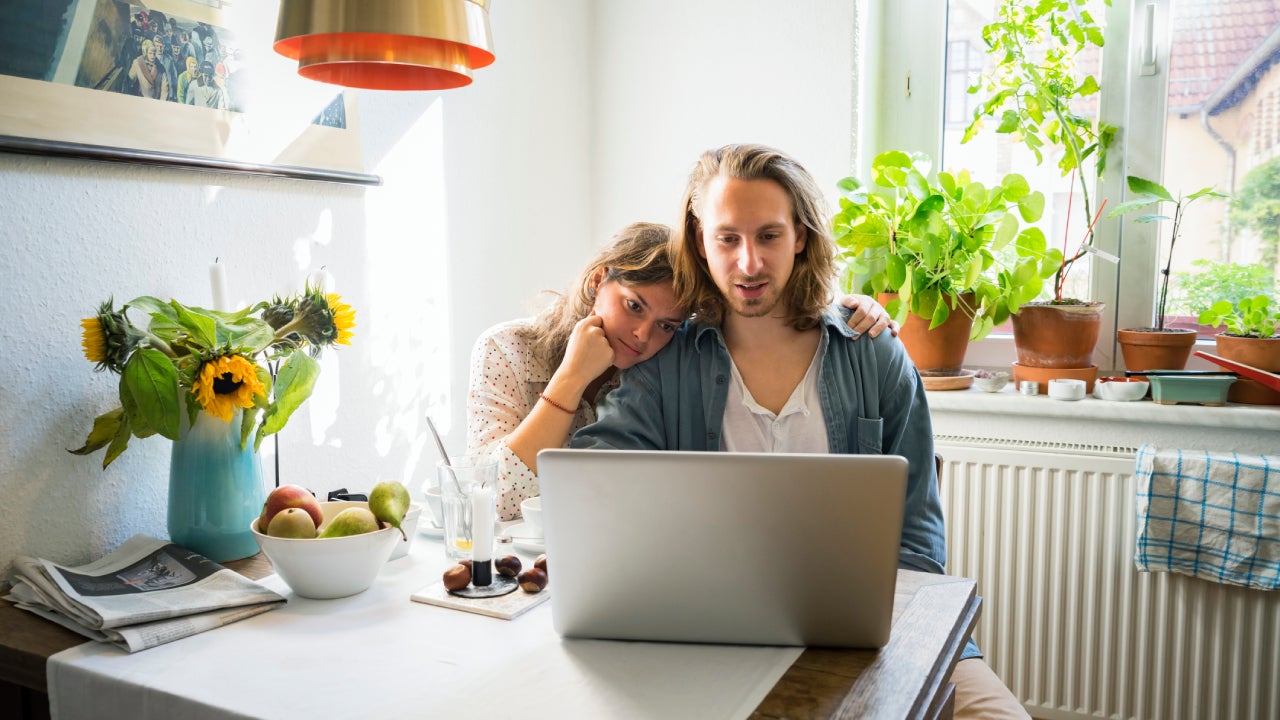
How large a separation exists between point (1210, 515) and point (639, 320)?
1312 millimetres

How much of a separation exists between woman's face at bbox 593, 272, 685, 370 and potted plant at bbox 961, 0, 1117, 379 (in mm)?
1131

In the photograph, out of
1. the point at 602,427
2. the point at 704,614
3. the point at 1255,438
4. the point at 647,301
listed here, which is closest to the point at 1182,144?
the point at 1255,438

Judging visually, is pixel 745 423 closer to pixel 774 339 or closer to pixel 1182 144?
pixel 774 339

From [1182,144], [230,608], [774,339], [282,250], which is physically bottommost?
[230,608]

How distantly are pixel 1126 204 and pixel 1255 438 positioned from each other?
0.61m

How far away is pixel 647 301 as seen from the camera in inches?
66.3

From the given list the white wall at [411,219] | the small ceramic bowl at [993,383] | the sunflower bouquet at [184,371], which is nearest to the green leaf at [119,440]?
the sunflower bouquet at [184,371]

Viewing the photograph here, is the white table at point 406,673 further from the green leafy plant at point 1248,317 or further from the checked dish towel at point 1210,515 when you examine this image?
the green leafy plant at point 1248,317

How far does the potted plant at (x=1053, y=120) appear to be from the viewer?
7.66ft

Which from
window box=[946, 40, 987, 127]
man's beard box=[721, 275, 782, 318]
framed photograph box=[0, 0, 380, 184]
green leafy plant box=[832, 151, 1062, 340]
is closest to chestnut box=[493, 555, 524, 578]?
man's beard box=[721, 275, 782, 318]

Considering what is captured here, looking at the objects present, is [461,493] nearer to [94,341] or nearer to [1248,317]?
[94,341]

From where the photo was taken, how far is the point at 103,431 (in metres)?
1.39

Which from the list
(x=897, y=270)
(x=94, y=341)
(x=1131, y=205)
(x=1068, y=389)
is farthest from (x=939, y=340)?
(x=94, y=341)

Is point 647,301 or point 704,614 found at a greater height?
point 647,301
